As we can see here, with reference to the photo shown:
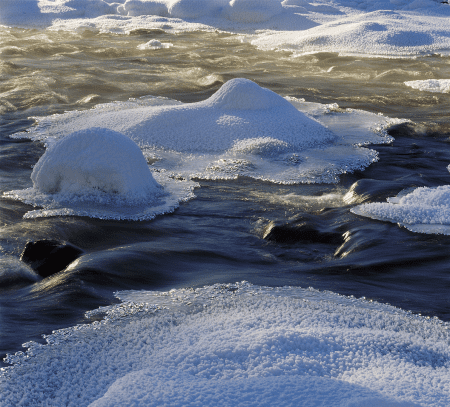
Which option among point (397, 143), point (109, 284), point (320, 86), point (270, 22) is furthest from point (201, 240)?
point (270, 22)

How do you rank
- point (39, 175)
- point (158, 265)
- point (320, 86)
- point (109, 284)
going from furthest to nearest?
1. point (320, 86)
2. point (39, 175)
3. point (158, 265)
4. point (109, 284)

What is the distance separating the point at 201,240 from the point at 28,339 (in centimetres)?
150

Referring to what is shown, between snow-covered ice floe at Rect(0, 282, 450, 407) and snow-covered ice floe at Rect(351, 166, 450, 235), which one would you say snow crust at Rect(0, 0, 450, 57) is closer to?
snow-covered ice floe at Rect(351, 166, 450, 235)

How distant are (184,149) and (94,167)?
1359 millimetres

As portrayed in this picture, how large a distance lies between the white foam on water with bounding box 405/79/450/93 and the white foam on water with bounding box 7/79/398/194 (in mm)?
2697

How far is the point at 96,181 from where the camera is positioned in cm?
403

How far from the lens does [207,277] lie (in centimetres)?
293

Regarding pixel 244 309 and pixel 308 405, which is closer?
pixel 308 405

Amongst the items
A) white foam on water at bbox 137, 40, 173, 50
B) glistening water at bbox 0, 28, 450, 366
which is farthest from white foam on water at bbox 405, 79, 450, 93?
white foam on water at bbox 137, 40, 173, 50

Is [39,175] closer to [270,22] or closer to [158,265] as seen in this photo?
[158,265]

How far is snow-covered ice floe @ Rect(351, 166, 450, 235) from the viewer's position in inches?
142

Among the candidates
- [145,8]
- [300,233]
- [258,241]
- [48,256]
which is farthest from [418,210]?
[145,8]

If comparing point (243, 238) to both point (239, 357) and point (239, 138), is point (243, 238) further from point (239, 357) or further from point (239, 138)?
point (239, 138)

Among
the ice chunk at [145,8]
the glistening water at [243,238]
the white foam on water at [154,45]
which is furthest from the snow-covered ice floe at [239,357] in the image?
the ice chunk at [145,8]
